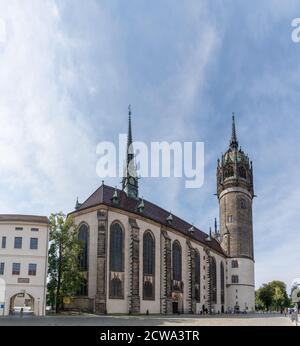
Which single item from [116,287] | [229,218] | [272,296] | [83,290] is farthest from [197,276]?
[272,296]

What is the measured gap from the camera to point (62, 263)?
47.2 meters

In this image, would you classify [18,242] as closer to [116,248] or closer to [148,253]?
[116,248]

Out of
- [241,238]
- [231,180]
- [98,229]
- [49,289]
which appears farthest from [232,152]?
[49,289]

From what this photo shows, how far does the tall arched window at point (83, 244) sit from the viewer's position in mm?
52438

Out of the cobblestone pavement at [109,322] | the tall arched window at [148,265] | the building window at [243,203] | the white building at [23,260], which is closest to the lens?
the cobblestone pavement at [109,322]

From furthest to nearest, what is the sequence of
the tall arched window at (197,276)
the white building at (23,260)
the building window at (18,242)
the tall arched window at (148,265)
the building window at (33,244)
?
the tall arched window at (197,276) → the tall arched window at (148,265) → the building window at (33,244) → the building window at (18,242) → the white building at (23,260)

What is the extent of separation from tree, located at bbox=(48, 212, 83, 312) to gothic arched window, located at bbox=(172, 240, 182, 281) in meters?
19.5

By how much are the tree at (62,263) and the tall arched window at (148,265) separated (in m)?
10.9

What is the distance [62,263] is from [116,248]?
8.69 metres

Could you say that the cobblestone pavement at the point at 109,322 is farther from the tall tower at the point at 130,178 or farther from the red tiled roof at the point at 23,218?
the tall tower at the point at 130,178

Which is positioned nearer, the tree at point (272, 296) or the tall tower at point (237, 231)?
the tall tower at point (237, 231)

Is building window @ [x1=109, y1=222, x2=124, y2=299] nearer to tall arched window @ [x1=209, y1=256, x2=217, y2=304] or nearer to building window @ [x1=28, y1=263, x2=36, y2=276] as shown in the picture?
building window @ [x1=28, y1=263, x2=36, y2=276]

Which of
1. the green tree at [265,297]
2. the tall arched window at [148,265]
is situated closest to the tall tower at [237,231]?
the tall arched window at [148,265]
